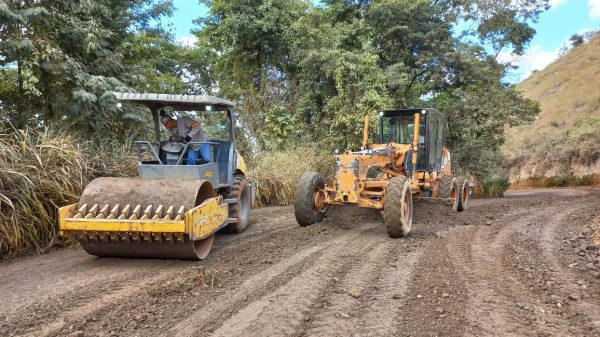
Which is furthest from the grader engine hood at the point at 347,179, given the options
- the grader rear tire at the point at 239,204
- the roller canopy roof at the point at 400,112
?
the roller canopy roof at the point at 400,112

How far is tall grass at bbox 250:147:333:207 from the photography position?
11672 millimetres

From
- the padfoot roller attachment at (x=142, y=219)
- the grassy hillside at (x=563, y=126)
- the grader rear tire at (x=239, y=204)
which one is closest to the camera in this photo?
the padfoot roller attachment at (x=142, y=219)

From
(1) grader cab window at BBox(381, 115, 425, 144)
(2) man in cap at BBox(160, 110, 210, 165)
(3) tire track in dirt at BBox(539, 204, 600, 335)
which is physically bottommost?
(3) tire track in dirt at BBox(539, 204, 600, 335)

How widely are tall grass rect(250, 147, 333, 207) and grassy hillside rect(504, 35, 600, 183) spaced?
16.9m

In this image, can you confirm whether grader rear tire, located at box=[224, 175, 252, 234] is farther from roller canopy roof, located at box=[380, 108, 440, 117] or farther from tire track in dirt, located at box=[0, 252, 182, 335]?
roller canopy roof, located at box=[380, 108, 440, 117]

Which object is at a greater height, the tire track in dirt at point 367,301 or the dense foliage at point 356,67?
the dense foliage at point 356,67

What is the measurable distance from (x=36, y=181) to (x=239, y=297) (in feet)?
13.0

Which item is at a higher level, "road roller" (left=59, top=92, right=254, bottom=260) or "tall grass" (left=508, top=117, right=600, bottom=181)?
"tall grass" (left=508, top=117, right=600, bottom=181)

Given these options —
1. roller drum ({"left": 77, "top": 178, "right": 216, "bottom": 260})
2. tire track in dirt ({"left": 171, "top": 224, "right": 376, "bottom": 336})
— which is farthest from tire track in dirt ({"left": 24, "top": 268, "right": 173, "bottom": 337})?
tire track in dirt ({"left": 171, "top": 224, "right": 376, "bottom": 336})

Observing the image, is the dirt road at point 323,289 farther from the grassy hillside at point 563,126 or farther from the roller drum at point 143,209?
the grassy hillside at point 563,126

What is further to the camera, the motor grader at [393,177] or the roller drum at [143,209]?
the motor grader at [393,177]

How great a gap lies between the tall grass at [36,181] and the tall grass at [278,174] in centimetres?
450

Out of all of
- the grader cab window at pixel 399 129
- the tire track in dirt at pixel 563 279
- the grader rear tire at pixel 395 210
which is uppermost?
the grader cab window at pixel 399 129

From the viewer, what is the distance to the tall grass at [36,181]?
6.06 metres
